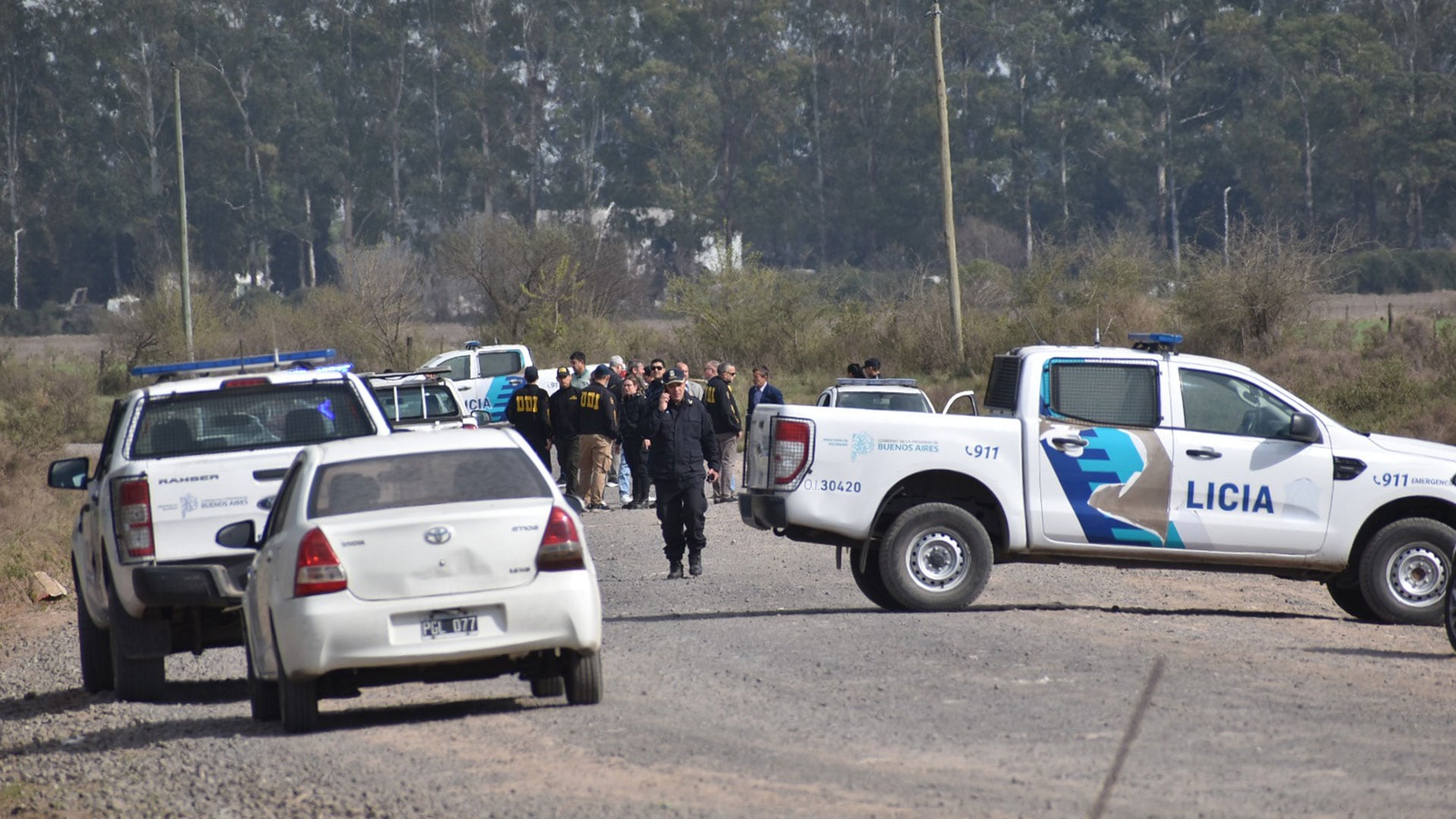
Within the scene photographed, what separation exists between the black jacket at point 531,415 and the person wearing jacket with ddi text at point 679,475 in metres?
5.76

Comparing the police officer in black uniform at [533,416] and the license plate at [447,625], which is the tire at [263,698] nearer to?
the license plate at [447,625]

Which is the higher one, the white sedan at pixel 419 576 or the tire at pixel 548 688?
the white sedan at pixel 419 576

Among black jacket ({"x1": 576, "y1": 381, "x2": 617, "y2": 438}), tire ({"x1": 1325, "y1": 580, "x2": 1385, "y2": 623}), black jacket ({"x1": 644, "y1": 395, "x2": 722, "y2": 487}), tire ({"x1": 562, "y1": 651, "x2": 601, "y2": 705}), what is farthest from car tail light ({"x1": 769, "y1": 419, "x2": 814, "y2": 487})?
black jacket ({"x1": 576, "y1": 381, "x2": 617, "y2": 438})

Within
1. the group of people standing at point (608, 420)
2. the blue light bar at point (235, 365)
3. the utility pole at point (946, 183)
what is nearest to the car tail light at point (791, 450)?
the blue light bar at point (235, 365)

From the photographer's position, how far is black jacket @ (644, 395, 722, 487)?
15.7m

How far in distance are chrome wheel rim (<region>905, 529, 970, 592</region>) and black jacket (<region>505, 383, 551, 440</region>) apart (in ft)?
30.3

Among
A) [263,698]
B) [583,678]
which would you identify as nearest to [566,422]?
Result: [263,698]

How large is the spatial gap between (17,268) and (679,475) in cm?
8281

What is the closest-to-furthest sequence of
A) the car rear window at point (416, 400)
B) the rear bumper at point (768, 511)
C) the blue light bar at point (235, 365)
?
the blue light bar at point (235, 365), the rear bumper at point (768, 511), the car rear window at point (416, 400)

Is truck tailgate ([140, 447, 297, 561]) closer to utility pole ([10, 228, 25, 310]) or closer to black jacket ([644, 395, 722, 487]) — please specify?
black jacket ([644, 395, 722, 487])

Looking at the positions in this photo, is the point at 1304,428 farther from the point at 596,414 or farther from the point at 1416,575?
the point at 596,414

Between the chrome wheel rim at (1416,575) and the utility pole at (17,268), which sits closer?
the chrome wheel rim at (1416,575)

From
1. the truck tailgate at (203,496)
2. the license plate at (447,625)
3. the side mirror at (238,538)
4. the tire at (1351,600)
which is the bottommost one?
the tire at (1351,600)

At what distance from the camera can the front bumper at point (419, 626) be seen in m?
8.73
